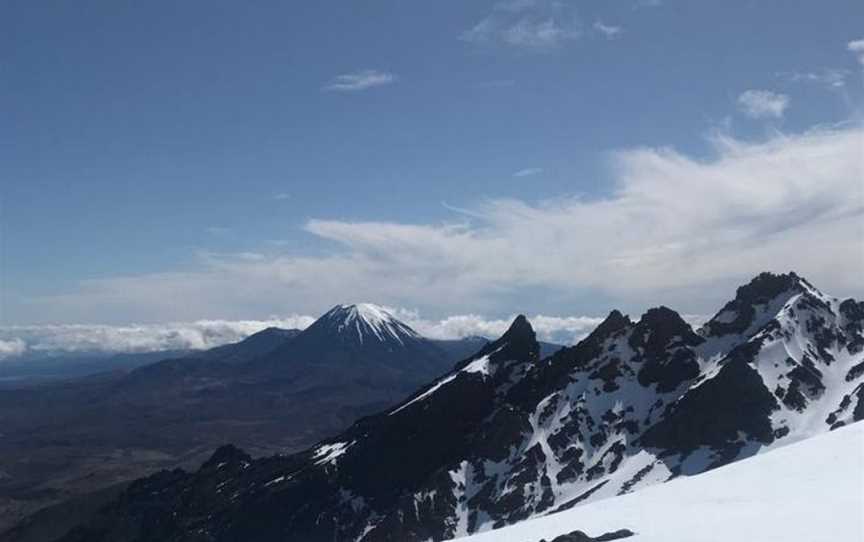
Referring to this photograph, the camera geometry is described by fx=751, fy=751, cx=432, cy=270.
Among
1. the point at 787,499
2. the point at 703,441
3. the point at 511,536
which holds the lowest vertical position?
the point at 703,441

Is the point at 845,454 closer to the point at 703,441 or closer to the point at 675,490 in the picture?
the point at 675,490

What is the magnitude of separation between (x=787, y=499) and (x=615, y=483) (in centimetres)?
15371

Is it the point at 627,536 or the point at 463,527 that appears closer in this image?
the point at 627,536

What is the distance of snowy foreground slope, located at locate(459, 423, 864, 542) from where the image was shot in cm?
3444

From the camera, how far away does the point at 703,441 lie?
196 metres

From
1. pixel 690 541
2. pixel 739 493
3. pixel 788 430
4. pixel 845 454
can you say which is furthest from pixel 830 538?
pixel 788 430

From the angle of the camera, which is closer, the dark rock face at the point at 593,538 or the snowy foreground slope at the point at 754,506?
the snowy foreground slope at the point at 754,506

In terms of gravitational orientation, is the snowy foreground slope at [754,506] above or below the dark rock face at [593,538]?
above

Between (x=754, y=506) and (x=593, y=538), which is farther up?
(x=754, y=506)

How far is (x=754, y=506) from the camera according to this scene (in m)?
40.1

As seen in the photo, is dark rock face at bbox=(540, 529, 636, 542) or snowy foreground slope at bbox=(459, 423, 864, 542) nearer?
snowy foreground slope at bbox=(459, 423, 864, 542)

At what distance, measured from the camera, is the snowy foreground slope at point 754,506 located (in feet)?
113

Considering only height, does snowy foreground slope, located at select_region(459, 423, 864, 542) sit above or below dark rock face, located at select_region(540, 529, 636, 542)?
above

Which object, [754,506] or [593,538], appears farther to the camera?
[593,538]
